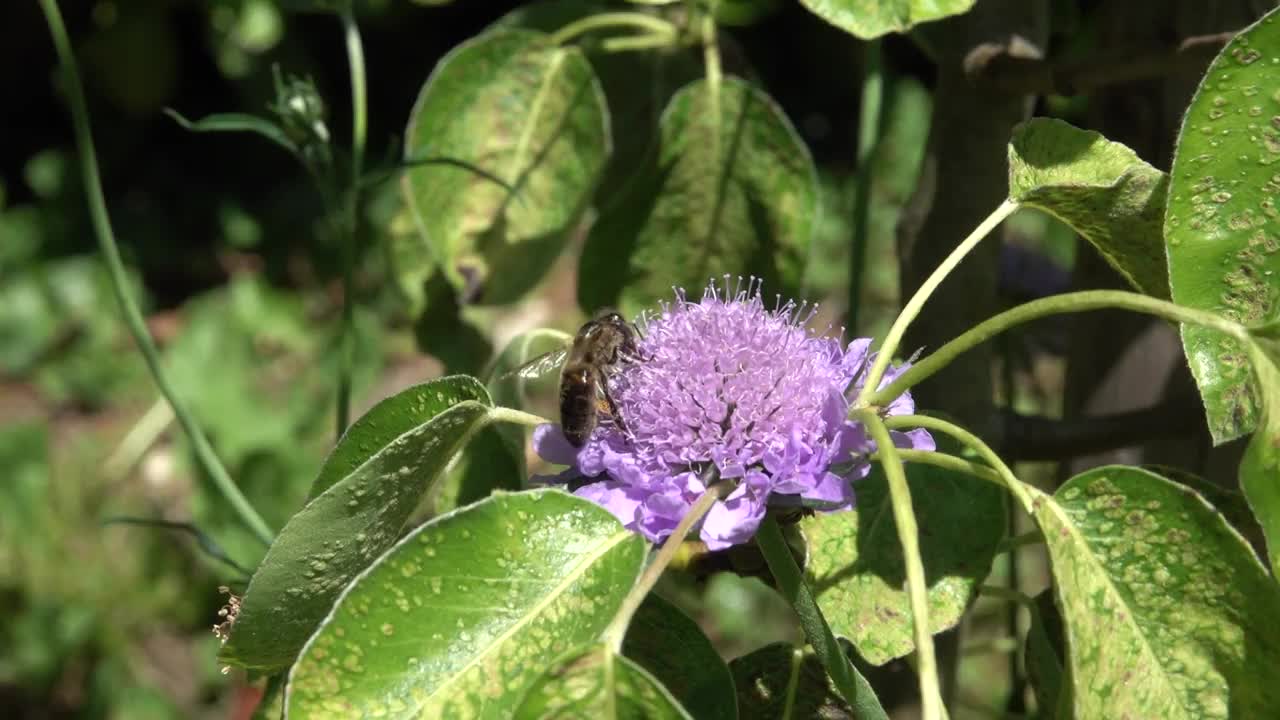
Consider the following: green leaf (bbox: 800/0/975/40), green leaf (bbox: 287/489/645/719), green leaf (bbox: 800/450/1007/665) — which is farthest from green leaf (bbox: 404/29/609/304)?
green leaf (bbox: 287/489/645/719)

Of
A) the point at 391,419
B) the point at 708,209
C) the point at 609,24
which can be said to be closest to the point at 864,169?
the point at 708,209

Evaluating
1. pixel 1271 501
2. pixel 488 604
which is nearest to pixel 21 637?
pixel 488 604

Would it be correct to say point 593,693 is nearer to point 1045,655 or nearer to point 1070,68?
point 1045,655

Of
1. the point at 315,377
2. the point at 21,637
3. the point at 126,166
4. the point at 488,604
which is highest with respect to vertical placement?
the point at 488,604

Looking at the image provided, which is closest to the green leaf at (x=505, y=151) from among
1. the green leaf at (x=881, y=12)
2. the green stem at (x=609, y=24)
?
the green stem at (x=609, y=24)

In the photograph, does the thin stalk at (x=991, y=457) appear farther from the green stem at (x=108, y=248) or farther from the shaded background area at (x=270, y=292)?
the green stem at (x=108, y=248)

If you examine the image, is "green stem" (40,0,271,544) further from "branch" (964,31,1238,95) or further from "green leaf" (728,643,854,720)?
"branch" (964,31,1238,95)

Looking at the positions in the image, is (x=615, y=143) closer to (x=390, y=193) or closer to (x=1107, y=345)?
(x=1107, y=345)
